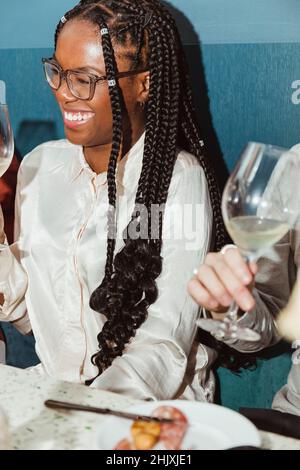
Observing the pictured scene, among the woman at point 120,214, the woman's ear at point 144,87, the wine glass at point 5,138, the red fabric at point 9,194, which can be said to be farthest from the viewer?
the red fabric at point 9,194

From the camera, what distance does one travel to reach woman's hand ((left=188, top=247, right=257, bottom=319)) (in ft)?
4.17

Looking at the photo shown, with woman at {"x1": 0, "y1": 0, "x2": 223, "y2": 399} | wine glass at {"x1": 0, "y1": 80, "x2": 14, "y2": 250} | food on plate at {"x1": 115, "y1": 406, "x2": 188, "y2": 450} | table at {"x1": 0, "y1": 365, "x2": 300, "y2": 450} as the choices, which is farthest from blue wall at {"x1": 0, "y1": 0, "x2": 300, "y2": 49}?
food on plate at {"x1": 115, "y1": 406, "x2": 188, "y2": 450}

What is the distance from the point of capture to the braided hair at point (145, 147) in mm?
1863

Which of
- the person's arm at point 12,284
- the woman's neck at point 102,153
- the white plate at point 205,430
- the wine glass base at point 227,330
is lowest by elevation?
the person's arm at point 12,284

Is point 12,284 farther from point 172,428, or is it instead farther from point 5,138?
point 172,428

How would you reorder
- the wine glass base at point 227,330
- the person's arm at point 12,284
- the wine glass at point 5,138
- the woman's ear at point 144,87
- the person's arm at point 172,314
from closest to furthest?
the wine glass base at point 227,330 → the wine glass at point 5,138 → the person's arm at point 172,314 → the woman's ear at point 144,87 → the person's arm at point 12,284

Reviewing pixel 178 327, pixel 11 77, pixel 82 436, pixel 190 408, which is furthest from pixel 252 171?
pixel 11 77

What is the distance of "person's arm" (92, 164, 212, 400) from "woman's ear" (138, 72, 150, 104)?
0.78ft

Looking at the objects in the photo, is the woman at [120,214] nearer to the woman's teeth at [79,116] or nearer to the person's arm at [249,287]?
the woman's teeth at [79,116]

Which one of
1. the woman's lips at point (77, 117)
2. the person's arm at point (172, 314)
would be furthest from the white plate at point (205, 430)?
the woman's lips at point (77, 117)

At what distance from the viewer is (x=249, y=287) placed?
1.37 meters

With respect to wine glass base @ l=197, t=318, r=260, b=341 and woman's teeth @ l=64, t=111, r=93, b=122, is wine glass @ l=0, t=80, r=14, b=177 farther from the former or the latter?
wine glass base @ l=197, t=318, r=260, b=341

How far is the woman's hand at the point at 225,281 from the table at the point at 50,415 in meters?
0.23

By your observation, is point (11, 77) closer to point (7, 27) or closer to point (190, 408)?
point (7, 27)
